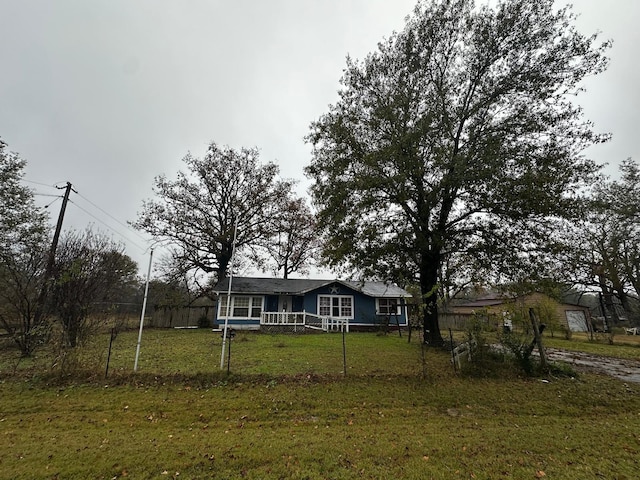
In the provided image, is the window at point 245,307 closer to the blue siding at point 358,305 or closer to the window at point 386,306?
the blue siding at point 358,305

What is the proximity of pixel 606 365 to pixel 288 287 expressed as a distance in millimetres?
17885

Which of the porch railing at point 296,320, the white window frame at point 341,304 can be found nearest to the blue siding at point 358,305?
the white window frame at point 341,304

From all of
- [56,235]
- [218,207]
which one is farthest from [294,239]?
[56,235]

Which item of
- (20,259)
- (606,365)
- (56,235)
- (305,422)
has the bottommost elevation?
(305,422)

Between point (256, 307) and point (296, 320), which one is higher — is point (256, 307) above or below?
A: above

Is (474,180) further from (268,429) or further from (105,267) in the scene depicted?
(105,267)

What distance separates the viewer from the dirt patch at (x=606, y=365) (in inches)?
364

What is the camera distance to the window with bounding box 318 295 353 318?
72.7 feet

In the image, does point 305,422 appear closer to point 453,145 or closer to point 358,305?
point 453,145

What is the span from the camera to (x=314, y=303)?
22156 mm

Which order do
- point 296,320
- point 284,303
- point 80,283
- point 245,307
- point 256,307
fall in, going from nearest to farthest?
point 80,283 → point 296,320 → point 245,307 → point 256,307 → point 284,303

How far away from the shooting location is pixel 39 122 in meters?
16.2

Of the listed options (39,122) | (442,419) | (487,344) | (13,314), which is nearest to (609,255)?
(487,344)

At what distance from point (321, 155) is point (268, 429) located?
35.1 feet
